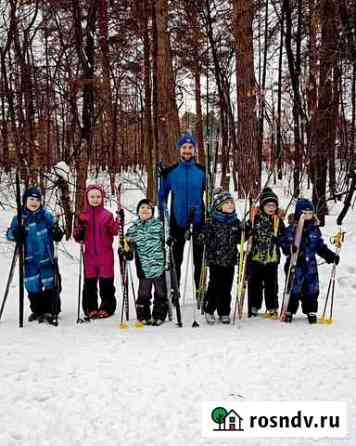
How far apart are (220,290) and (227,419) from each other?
2.42m

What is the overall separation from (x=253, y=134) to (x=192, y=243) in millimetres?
3116

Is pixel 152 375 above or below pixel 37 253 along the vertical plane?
below

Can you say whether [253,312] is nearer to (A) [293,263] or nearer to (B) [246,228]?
(A) [293,263]

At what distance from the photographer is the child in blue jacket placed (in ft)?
18.4

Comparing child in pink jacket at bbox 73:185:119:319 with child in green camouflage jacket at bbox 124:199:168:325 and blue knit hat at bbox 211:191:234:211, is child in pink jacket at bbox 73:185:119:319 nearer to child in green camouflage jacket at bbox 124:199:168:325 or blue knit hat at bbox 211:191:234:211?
child in green camouflage jacket at bbox 124:199:168:325

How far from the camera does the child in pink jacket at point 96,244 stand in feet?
19.0

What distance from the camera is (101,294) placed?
5.92 m

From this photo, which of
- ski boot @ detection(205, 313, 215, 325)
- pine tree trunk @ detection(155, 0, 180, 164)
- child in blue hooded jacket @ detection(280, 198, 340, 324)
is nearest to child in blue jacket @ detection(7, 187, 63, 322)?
ski boot @ detection(205, 313, 215, 325)

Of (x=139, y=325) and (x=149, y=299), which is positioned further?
(x=149, y=299)

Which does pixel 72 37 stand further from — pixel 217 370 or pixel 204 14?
pixel 217 370

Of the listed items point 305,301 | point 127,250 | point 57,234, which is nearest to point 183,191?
point 127,250

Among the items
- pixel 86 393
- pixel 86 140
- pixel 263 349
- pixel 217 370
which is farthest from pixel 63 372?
pixel 86 140

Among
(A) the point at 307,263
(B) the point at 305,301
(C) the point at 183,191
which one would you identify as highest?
(C) the point at 183,191

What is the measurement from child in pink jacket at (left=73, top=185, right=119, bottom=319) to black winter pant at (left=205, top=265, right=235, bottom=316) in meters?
1.25
